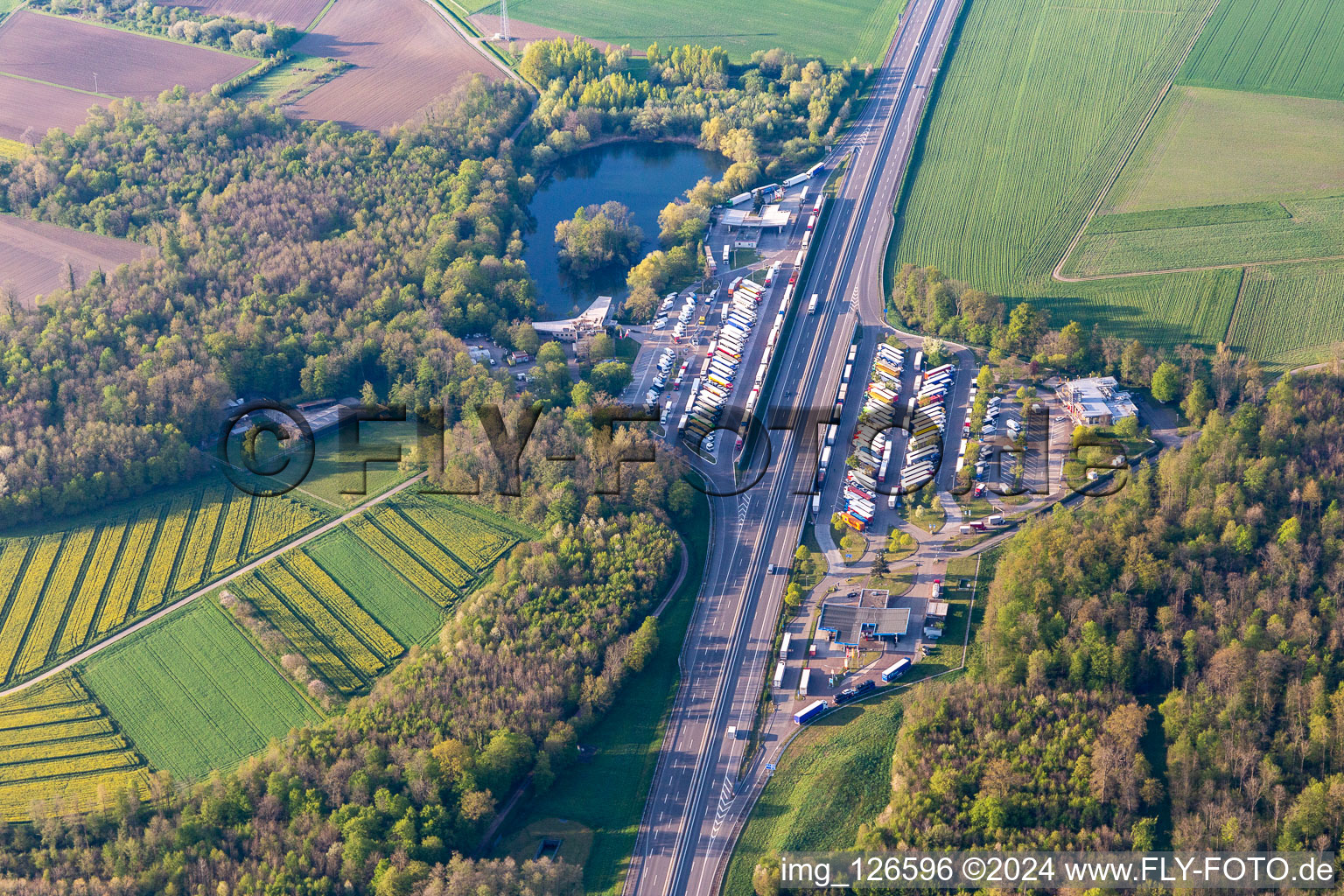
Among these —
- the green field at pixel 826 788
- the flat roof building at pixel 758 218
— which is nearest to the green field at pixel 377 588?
the green field at pixel 826 788

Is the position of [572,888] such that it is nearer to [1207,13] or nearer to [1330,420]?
[1330,420]

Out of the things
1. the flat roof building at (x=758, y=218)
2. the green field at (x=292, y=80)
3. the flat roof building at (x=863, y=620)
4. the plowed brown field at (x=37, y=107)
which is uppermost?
the green field at (x=292, y=80)

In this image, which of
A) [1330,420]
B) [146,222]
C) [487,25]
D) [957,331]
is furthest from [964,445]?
[487,25]

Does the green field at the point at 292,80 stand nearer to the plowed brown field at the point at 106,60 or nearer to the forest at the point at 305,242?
the plowed brown field at the point at 106,60

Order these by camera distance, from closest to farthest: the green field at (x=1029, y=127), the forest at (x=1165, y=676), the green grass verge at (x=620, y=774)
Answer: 1. the forest at (x=1165, y=676)
2. the green grass verge at (x=620, y=774)
3. the green field at (x=1029, y=127)

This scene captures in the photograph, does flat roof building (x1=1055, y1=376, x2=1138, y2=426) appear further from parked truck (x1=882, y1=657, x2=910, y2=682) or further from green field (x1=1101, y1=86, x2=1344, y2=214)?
green field (x1=1101, y1=86, x2=1344, y2=214)

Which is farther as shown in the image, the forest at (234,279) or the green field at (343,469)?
the forest at (234,279)
